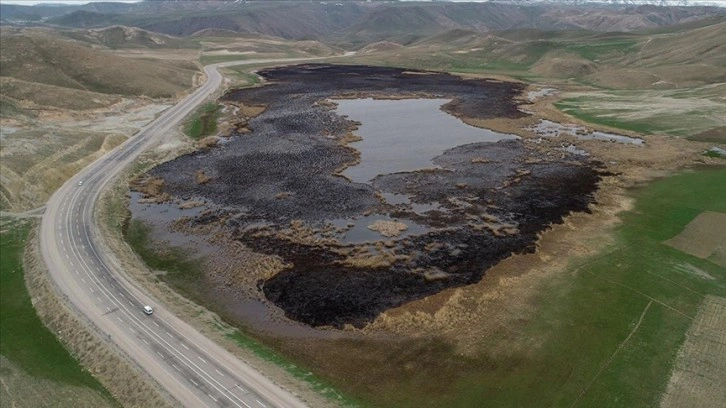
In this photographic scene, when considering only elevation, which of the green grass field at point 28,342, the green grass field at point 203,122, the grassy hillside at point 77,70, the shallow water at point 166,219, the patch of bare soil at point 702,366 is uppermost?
the grassy hillside at point 77,70

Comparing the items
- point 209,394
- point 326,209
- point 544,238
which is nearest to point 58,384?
point 209,394

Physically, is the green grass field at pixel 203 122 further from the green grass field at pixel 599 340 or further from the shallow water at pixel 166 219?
the green grass field at pixel 599 340

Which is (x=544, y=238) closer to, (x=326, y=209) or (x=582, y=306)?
(x=582, y=306)

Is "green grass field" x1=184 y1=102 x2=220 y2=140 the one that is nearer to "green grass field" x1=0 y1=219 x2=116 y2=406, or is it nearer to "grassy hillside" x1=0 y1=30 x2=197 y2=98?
"grassy hillside" x1=0 y1=30 x2=197 y2=98

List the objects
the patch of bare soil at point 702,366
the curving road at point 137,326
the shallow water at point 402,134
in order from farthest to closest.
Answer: the shallow water at point 402,134, the curving road at point 137,326, the patch of bare soil at point 702,366

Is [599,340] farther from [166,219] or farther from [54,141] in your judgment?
[54,141]

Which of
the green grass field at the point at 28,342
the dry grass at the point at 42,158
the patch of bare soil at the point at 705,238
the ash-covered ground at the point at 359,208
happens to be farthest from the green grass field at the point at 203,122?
the patch of bare soil at the point at 705,238
